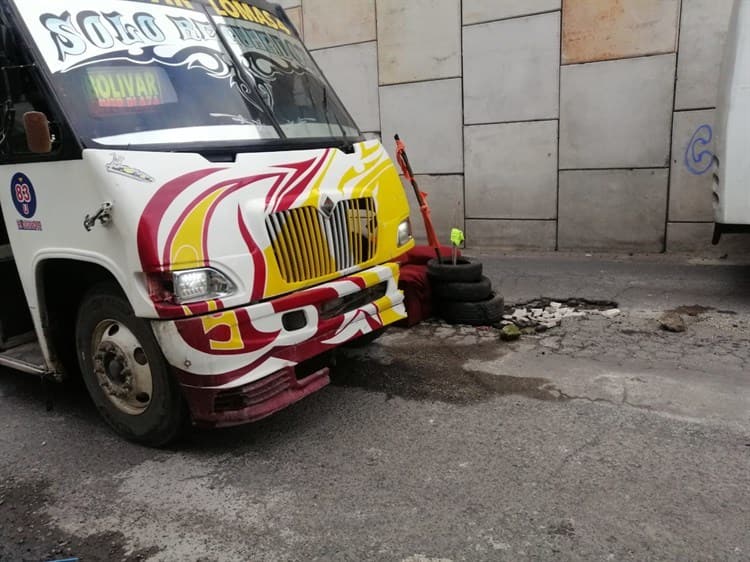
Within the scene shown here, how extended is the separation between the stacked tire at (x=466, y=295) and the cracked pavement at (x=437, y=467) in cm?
47

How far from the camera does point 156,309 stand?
322 centimetres

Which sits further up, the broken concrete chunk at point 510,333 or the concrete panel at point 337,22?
the concrete panel at point 337,22

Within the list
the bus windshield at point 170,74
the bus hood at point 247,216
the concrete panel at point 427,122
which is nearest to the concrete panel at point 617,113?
the concrete panel at point 427,122

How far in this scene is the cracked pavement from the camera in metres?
2.85

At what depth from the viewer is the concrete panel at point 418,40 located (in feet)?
28.3

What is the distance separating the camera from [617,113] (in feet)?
25.4

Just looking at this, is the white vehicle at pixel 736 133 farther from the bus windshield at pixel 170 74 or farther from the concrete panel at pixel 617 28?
the bus windshield at pixel 170 74

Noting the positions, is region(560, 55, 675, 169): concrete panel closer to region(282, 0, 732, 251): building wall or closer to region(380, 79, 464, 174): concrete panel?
region(282, 0, 732, 251): building wall

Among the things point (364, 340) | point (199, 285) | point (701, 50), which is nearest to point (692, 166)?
point (701, 50)

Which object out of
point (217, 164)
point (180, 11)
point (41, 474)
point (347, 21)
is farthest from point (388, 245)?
point (347, 21)

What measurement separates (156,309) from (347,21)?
7.48 metres

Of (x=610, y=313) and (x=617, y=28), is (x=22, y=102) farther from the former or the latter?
(x=617, y=28)

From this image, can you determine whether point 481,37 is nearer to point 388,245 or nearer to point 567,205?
point 567,205

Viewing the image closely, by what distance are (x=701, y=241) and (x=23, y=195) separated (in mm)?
7210
